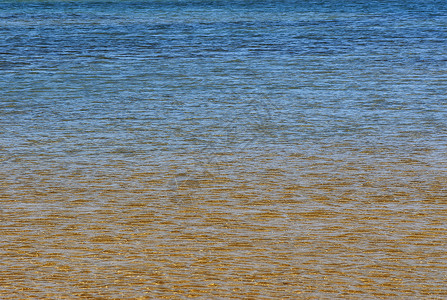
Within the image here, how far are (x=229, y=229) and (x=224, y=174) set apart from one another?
1.28ft

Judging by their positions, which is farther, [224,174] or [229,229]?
[224,174]

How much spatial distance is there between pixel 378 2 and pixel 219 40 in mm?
4238

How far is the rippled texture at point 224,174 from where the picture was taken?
1393 millimetres

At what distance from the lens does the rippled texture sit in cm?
139

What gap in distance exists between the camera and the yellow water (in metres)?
1.35

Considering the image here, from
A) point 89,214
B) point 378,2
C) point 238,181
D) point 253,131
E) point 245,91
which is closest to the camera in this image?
point 89,214

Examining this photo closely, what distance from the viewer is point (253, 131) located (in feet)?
8.00

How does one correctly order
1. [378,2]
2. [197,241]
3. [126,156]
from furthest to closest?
[378,2] → [126,156] → [197,241]

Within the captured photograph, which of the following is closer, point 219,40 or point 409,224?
point 409,224

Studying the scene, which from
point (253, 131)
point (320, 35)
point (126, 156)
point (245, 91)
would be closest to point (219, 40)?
point (320, 35)

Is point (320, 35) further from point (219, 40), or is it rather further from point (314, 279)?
point (314, 279)

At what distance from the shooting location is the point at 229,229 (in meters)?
1.61

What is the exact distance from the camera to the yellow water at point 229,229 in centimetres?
135

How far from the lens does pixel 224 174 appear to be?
1.98 metres
